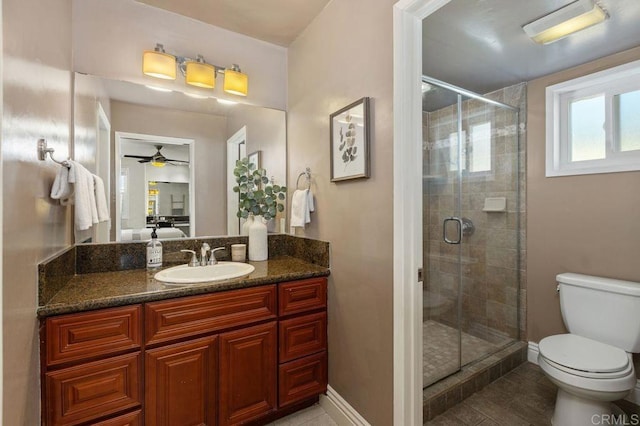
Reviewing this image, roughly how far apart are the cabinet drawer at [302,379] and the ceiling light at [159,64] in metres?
1.86

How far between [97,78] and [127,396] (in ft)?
5.50

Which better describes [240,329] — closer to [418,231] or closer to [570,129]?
[418,231]

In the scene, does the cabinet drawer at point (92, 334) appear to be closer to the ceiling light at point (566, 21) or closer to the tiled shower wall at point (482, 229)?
the tiled shower wall at point (482, 229)

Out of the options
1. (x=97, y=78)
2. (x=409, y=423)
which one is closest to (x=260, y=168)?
(x=97, y=78)

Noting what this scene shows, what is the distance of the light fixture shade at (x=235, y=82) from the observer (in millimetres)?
2006

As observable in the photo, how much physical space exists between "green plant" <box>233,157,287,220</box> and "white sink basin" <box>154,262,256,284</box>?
378mm

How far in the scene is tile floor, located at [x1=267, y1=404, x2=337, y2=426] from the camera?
167 cm

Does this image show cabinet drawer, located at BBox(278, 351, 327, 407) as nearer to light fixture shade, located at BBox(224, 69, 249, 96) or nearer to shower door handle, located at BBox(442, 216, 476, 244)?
shower door handle, located at BBox(442, 216, 476, 244)

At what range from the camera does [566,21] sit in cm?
162

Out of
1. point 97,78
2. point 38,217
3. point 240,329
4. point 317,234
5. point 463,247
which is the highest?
point 97,78

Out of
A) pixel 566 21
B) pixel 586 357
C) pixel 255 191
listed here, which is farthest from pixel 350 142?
pixel 586 357

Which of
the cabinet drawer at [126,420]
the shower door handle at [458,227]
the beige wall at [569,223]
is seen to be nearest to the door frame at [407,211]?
the cabinet drawer at [126,420]

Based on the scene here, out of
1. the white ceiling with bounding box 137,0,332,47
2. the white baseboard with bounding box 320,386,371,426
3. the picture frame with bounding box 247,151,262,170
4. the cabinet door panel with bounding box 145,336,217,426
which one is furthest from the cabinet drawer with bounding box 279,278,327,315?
the white ceiling with bounding box 137,0,332,47

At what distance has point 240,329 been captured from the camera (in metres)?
1.51
